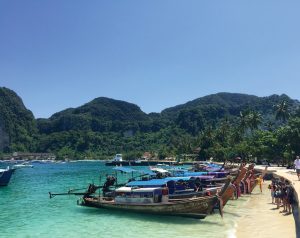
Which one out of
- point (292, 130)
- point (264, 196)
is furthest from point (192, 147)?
point (264, 196)

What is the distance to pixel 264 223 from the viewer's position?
64.7ft

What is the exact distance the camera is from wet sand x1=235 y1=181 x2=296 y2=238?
56.6 feet

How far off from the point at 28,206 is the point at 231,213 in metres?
17.8

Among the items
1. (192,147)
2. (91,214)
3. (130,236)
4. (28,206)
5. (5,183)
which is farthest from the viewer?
(192,147)

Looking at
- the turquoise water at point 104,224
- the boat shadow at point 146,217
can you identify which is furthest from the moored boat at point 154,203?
the turquoise water at point 104,224

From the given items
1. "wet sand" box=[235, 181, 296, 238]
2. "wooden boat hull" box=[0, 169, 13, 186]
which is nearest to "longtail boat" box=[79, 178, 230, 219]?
"wet sand" box=[235, 181, 296, 238]

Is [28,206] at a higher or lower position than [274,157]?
lower

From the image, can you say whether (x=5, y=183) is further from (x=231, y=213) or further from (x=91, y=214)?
(x=231, y=213)

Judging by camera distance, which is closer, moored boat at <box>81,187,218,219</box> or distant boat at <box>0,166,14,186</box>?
moored boat at <box>81,187,218,219</box>

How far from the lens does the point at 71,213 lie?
1057 inches

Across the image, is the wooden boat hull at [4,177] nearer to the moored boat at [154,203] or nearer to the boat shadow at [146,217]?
the boat shadow at [146,217]

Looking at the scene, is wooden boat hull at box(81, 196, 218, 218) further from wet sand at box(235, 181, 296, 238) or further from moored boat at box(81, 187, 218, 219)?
wet sand at box(235, 181, 296, 238)

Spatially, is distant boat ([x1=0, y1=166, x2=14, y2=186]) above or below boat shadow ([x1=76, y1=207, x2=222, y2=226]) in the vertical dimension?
above

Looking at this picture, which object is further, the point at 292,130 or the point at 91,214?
the point at 292,130
